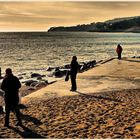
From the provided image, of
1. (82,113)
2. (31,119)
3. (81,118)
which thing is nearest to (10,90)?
(31,119)

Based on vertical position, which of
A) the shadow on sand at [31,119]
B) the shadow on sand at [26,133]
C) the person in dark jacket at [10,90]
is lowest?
the shadow on sand at [26,133]

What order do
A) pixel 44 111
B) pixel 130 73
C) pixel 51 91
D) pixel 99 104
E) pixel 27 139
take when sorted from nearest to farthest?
1. pixel 27 139
2. pixel 44 111
3. pixel 99 104
4. pixel 51 91
5. pixel 130 73

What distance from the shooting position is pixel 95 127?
1188cm

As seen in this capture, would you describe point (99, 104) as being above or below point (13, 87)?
below

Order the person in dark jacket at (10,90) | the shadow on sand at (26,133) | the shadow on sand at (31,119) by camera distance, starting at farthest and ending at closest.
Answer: the shadow on sand at (31,119) < the person in dark jacket at (10,90) < the shadow on sand at (26,133)

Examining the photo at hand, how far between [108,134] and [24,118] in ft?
11.8

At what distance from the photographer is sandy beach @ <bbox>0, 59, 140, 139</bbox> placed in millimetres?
11383

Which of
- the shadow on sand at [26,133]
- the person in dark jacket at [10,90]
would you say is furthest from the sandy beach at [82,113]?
the person in dark jacket at [10,90]

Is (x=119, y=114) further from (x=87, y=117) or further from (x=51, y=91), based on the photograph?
(x=51, y=91)

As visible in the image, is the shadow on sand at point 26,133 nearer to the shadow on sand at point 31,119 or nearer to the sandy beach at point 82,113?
the sandy beach at point 82,113

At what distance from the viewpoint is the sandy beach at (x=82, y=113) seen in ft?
37.3

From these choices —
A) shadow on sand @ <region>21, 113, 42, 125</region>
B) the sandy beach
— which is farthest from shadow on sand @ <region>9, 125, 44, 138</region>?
shadow on sand @ <region>21, 113, 42, 125</region>

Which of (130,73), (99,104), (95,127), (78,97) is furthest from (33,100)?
(130,73)

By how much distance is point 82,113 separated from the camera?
13.9 meters
